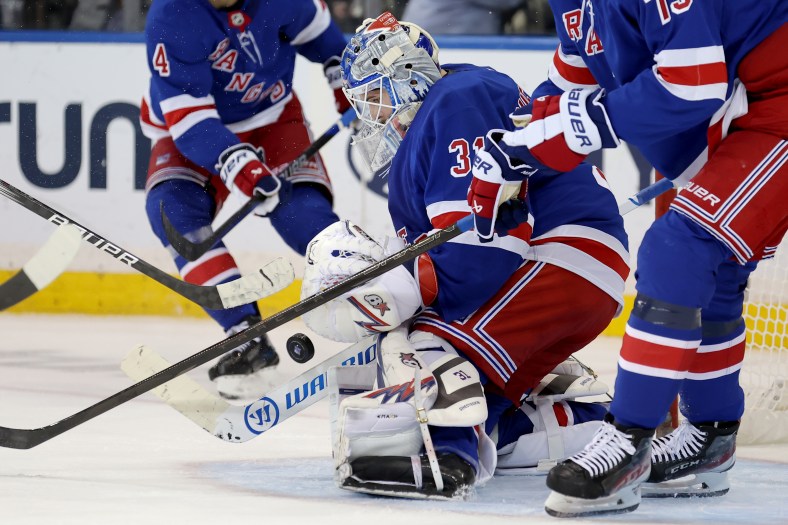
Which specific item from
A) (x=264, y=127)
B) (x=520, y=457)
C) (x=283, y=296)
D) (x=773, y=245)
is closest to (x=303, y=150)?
(x=264, y=127)

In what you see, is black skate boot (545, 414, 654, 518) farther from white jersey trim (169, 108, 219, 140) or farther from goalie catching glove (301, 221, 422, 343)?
white jersey trim (169, 108, 219, 140)

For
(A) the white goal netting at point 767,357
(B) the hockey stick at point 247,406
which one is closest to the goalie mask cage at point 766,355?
(A) the white goal netting at point 767,357

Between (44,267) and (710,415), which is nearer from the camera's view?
(710,415)

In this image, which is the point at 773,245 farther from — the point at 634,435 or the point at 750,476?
the point at 750,476

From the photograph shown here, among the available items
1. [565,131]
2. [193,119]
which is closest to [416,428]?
[565,131]

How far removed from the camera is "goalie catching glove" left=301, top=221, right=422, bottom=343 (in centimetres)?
235

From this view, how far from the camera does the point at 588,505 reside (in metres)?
2.06

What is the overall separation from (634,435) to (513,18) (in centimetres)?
314

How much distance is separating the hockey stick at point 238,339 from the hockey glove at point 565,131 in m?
0.24

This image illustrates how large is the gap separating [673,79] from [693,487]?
0.79 meters

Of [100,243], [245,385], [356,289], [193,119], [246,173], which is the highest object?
[193,119]

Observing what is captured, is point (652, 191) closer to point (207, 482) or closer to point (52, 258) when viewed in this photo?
point (207, 482)

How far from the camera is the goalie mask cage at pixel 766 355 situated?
2936mm

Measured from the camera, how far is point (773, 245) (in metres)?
2.12
